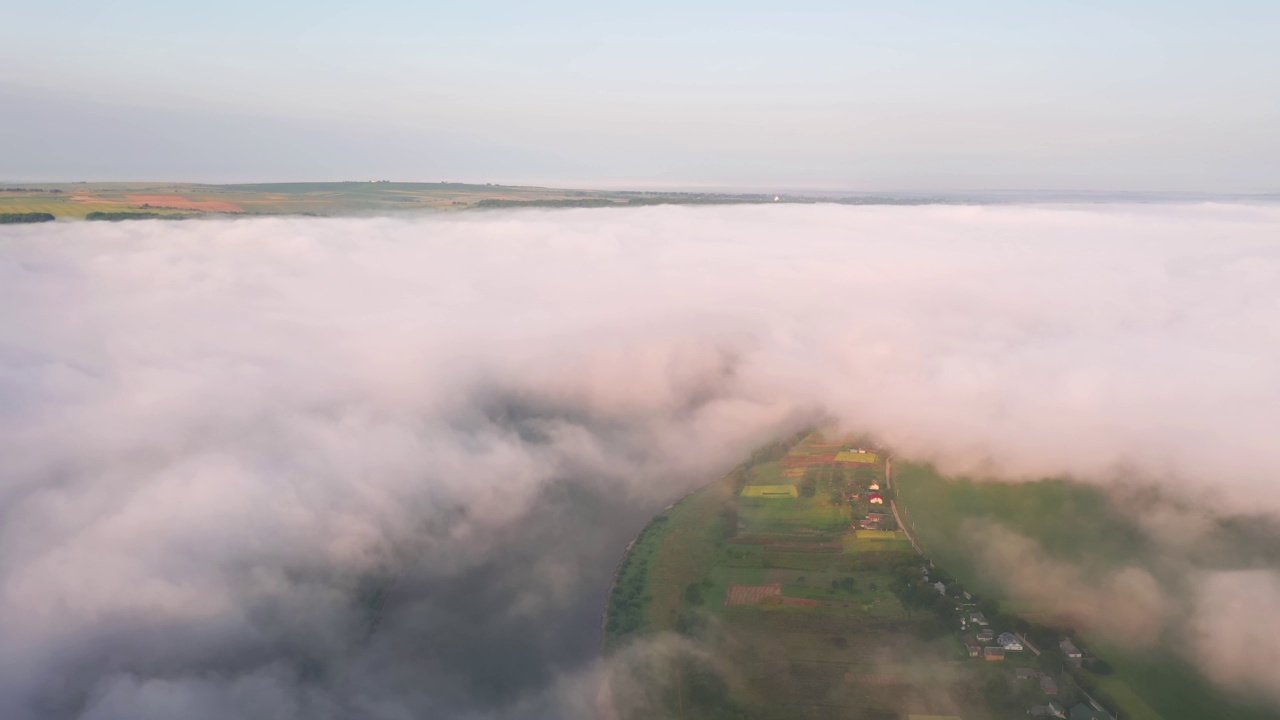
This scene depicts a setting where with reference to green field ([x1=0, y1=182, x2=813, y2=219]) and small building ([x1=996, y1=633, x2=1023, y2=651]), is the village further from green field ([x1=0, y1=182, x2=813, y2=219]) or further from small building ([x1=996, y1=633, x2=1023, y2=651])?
green field ([x1=0, y1=182, x2=813, y2=219])

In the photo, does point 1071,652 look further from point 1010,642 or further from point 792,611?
point 792,611

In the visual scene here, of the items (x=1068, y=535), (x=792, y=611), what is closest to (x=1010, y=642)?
A: (x=792, y=611)

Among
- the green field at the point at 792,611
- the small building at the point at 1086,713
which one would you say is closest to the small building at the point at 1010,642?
the green field at the point at 792,611

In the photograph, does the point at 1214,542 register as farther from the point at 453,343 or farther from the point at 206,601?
the point at 453,343

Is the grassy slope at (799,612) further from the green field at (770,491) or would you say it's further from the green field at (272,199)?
the green field at (272,199)

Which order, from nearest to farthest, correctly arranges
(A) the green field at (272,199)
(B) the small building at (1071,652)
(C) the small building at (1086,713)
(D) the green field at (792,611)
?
(C) the small building at (1086,713) < (D) the green field at (792,611) < (B) the small building at (1071,652) < (A) the green field at (272,199)

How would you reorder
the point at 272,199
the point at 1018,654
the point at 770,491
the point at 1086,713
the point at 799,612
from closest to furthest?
the point at 1086,713
the point at 1018,654
the point at 799,612
the point at 770,491
the point at 272,199

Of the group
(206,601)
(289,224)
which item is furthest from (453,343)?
(206,601)

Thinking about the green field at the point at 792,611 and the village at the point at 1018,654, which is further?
the green field at the point at 792,611

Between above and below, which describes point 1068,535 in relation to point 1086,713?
above
